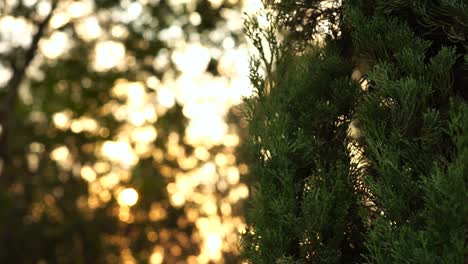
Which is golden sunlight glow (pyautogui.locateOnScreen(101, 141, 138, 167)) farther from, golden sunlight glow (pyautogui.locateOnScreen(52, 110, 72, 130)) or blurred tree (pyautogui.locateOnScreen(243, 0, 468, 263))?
blurred tree (pyautogui.locateOnScreen(243, 0, 468, 263))

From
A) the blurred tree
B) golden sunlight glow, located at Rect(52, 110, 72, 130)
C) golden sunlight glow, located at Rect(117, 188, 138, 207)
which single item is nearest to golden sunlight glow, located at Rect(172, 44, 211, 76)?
golden sunlight glow, located at Rect(52, 110, 72, 130)

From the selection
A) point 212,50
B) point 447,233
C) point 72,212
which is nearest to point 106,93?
point 212,50

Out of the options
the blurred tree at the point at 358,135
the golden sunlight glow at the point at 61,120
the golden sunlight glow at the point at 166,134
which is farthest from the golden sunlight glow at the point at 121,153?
the blurred tree at the point at 358,135

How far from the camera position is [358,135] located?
16.5 feet

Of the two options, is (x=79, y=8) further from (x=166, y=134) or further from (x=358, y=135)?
(x=358, y=135)

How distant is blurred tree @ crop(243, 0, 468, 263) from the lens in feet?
11.0

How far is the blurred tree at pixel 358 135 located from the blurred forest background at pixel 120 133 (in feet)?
23.5

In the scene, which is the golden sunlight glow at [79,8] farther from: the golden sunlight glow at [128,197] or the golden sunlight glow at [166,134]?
the golden sunlight glow at [128,197]

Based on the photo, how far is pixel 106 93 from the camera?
16688 millimetres

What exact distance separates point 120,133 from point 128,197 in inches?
175

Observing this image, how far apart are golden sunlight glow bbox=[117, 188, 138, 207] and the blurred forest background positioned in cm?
5

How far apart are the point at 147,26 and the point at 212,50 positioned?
1.82m

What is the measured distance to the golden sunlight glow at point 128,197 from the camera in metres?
22.8

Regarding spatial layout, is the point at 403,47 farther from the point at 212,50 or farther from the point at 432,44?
the point at 212,50
